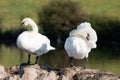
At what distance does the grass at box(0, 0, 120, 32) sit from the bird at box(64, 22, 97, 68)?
59.0 m

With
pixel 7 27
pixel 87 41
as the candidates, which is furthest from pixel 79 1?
pixel 87 41

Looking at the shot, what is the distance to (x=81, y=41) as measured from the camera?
15.5 meters

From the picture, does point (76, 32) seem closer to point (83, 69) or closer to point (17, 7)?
point (83, 69)

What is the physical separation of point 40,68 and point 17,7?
65.7 metres

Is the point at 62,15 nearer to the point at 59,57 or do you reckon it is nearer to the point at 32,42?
the point at 59,57

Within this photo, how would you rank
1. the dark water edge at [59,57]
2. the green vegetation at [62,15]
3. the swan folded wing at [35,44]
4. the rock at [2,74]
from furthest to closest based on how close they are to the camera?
1. the green vegetation at [62,15]
2. the dark water edge at [59,57]
3. the swan folded wing at [35,44]
4. the rock at [2,74]

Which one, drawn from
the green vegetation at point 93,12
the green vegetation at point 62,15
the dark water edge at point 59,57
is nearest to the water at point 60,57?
the dark water edge at point 59,57

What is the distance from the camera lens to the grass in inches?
3044

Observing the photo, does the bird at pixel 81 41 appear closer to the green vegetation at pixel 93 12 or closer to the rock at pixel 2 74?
the rock at pixel 2 74

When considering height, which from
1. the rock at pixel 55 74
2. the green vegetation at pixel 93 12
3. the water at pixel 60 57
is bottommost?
the rock at pixel 55 74

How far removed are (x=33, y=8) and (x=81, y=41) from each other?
65865mm

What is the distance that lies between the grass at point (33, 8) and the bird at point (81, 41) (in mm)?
58971

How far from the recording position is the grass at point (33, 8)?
254 feet

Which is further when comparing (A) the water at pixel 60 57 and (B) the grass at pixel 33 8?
(B) the grass at pixel 33 8
